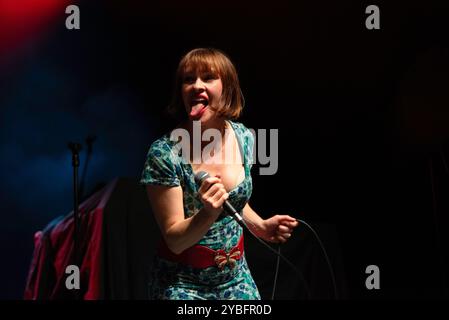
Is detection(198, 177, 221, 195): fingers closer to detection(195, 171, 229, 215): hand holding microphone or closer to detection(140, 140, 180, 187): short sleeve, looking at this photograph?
detection(195, 171, 229, 215): hand holding microphone

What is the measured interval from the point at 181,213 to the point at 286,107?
1.54m

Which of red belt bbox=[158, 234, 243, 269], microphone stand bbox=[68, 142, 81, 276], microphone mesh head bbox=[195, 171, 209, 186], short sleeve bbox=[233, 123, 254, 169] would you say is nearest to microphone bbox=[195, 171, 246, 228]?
microphone mesh head bbox=[195, 171, 209, 186]

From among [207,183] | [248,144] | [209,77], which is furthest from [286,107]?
[207,183]

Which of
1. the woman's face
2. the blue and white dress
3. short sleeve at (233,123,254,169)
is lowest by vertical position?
the blue and white dress

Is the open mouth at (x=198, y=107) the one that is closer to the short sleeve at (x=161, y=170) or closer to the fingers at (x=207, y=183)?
the short sleeve at (x=161, y=170)

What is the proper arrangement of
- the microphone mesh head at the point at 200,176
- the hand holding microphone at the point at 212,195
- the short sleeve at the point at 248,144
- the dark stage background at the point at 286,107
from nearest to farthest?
the hand holding microphone at the point at 212,195
the microphone mesh head at the point at 200,176
the short sleeve at the point at 248,144
the dark stage background at the point at 286,107

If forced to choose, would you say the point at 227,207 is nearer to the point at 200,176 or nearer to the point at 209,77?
the point at 200,176

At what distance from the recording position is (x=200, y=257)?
168 cm

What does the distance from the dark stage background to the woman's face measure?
3.75 feet

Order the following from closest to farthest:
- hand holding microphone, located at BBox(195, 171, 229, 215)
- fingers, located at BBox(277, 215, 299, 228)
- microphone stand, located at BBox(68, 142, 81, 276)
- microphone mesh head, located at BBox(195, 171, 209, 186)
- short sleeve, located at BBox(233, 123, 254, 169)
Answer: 1. hand holding microphone, located at BBox(195, 171, 229, 215)
2. microphone mesh head, located at BBox(195, 171, 209, 186)
3. fingers, located at BBox(277, 215, 299, 228)
4. short sleeve, located at BBox(233, 123, 254, 169)
5. microphone stand, located at BBox(68, 142, 81, 276)

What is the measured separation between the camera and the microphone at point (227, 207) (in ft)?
5.09

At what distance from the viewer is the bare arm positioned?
4.94 feet

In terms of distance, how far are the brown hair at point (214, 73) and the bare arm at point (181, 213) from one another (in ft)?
0.97

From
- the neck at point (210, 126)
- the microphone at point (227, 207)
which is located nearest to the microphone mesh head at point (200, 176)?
the microphone at point (227, 207)
